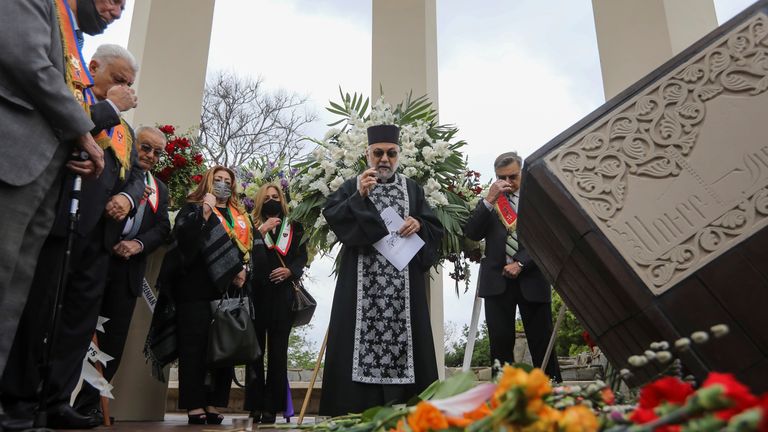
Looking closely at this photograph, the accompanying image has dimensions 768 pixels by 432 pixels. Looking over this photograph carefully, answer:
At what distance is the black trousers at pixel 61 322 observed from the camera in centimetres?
239

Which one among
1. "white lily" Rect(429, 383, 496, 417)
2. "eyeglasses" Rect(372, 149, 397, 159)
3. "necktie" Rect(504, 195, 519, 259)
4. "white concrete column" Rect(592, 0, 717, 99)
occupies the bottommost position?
"white lily" Rect(429, 383, 496, 417)

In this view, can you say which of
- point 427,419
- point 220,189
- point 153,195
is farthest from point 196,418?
point 427,419

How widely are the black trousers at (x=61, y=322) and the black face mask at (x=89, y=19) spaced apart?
97 cm

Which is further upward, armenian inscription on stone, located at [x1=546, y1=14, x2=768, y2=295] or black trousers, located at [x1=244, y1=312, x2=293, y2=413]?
armenian inscription on stone, located at [x1=546, y1=14, x2=768, y2=295]

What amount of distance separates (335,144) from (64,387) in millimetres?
2637

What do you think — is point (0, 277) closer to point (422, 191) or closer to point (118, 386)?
point (118, 386)

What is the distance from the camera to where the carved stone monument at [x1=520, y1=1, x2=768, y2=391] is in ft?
4.32

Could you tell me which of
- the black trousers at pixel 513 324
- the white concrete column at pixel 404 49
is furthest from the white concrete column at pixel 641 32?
the black trousers at pixel 513 324

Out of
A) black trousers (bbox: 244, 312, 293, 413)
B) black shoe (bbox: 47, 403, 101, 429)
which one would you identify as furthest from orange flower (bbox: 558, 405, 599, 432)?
black trousers (bbox: 244, 312, 293, 413)

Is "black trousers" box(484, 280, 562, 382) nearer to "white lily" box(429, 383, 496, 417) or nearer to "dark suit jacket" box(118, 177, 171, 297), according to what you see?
"dark suit jacket" box(118, 177, 171, 297)

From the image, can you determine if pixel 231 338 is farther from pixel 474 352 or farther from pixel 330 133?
pixel 474 352

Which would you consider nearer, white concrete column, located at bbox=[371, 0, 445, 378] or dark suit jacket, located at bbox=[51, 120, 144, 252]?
dark suit jacket, located at bbox=[51, 120, 144, 252]

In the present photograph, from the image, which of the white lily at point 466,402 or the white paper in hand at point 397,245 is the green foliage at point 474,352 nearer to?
the white paper in hand at point 397,245

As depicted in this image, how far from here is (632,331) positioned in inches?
57.9
